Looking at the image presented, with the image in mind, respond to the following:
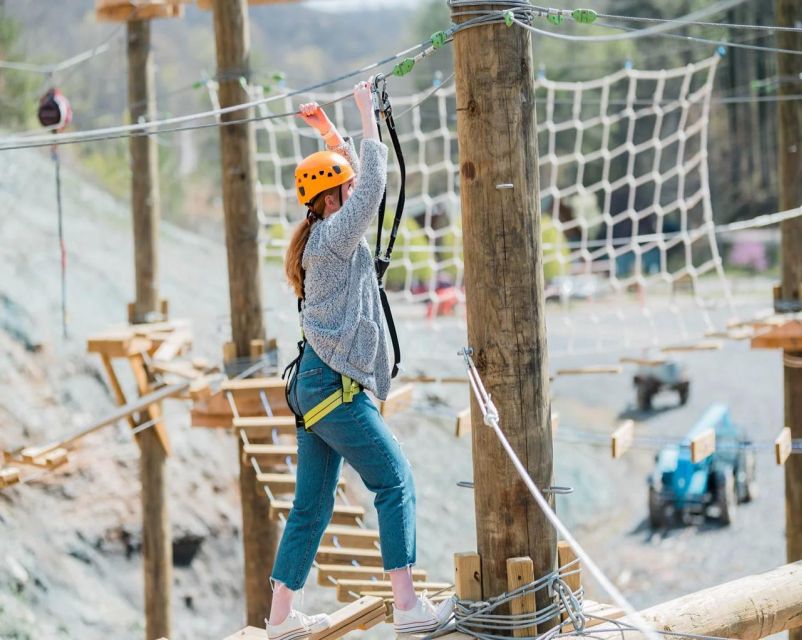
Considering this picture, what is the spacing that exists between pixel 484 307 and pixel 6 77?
21.7 metres

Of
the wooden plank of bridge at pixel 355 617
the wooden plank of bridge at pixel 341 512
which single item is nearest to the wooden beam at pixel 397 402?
the wooden plank of bridge at pixel 341 512

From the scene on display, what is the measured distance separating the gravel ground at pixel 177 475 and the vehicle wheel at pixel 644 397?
235mm

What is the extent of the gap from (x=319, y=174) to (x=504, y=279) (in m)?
0.50

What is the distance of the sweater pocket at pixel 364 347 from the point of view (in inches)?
102

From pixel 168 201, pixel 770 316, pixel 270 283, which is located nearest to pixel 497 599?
pixel 770 316

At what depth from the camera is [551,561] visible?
2.61 m

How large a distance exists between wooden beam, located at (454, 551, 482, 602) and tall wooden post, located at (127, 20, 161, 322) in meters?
4.40

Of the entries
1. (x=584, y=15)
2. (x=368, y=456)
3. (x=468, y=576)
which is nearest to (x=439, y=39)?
(x=584, y=15)

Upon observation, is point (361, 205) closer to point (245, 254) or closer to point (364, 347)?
point (364, 347)

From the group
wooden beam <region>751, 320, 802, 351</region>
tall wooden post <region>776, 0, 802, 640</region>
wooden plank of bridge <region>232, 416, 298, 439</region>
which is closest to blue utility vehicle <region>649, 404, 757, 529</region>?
tall wooden post <region>776, 0, 802, 640</region>

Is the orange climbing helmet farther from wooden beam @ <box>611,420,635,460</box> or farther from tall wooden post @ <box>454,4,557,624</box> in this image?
wooden beam @ <box>611,420,635,460</box>

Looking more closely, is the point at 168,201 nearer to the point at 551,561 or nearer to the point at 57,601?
the point at 57,601

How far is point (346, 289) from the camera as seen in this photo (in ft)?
8.49

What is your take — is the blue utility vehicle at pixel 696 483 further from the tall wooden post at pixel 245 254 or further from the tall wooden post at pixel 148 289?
the tall wooden post at pixel 245 254
